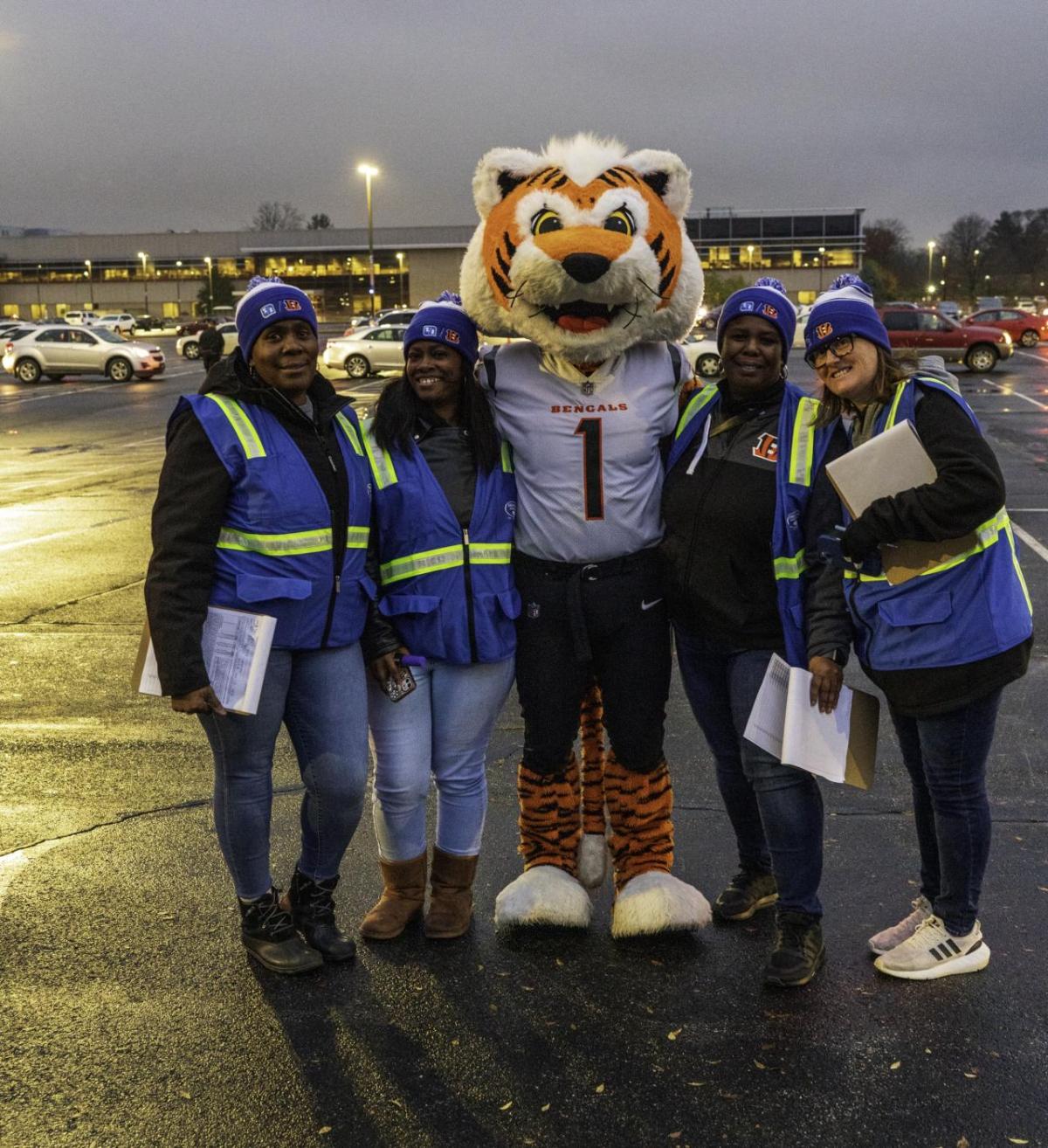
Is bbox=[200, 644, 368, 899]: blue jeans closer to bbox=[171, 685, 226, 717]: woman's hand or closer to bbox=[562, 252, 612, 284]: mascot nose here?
bbox=[171, 685, 226, 717]: woman's hand

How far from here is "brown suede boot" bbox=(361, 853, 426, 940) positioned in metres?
3.81

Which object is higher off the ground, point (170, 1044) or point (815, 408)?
point (815, 408)

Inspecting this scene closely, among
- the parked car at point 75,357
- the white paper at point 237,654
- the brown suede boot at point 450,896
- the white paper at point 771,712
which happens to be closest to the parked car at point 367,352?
the parked car at point 75,357

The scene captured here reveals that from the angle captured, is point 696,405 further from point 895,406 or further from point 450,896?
point 450,896

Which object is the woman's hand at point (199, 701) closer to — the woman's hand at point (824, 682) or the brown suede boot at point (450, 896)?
the brown suede boot at point (450, 896)

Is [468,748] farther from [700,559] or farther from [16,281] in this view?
[16,281]

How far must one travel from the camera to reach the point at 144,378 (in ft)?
111

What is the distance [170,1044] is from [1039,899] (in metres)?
2.66

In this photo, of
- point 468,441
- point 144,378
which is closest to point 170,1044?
point 468,441

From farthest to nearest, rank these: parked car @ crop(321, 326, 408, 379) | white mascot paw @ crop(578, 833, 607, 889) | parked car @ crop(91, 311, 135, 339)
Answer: parked car @ crop(91, 311, 135, 339), parked car @ crop(321, 326, 408, 379), white mascot paw @ crop(578, 833, 607, 889)

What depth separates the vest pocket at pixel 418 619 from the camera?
3.65m

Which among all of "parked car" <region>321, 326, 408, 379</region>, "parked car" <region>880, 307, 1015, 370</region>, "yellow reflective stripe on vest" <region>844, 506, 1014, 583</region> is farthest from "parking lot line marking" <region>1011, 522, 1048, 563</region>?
"parked car" <region>321, 326, 408, 379</region>

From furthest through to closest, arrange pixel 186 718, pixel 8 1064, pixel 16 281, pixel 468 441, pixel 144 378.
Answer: pixel 16 281 < pixel 144 378 < pixel 186 718 < pixel 468 441 < pixel 8 1064

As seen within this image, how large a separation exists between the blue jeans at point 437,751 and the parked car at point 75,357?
31.8 metres
